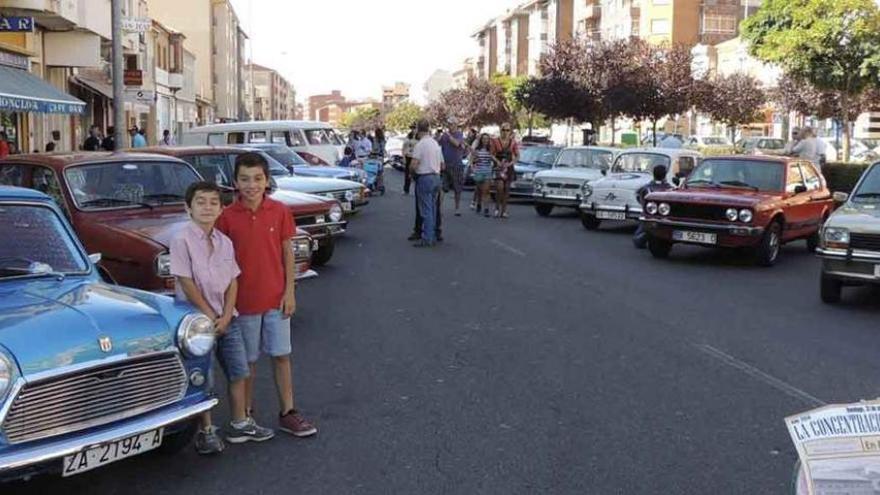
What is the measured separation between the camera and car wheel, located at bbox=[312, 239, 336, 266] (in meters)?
12.5

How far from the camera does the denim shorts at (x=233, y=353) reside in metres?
5.25

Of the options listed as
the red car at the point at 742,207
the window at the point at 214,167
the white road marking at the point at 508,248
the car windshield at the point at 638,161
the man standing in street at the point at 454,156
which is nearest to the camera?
the window at the point at 214,167

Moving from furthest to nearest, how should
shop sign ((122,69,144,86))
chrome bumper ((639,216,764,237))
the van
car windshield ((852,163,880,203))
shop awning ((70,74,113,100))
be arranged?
shop awning ((70,74,113,100)) < the van < shop sign ((122,69,144,86)) < chrome bumper ((639,216,764,237)) < car windshield ((852,163,880,203))

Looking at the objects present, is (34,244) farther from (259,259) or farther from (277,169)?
(277,169)

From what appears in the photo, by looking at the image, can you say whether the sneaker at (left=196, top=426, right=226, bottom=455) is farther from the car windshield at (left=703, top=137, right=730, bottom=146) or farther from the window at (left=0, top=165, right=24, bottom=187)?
the car windshield at (left=703, top=137, right=730, bottom=146)

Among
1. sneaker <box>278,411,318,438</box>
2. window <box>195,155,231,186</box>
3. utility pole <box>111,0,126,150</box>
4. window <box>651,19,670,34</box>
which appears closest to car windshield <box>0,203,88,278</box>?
sneaker <box>278,411,318,438</box>

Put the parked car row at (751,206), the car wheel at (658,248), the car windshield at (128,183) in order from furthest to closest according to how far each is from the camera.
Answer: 1. the car wheel at (658,248)
2. the parked car row at (751,206)
3. the car windshield at (128,183)

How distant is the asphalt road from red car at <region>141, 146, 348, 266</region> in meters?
0.57

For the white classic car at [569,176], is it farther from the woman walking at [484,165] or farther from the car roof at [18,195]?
the car roof at [18,195]

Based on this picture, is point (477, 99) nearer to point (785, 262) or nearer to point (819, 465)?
point (785, 262)

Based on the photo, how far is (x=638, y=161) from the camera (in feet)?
61.4

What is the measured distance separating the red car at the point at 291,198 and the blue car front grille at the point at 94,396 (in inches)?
271

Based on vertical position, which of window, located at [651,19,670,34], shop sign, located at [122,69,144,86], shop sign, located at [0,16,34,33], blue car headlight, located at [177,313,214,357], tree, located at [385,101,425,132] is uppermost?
window, located at [651,19,670,34]

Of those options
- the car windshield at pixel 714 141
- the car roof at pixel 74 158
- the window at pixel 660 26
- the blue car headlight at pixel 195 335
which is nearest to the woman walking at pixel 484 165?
the car roof at pixel 74 158
